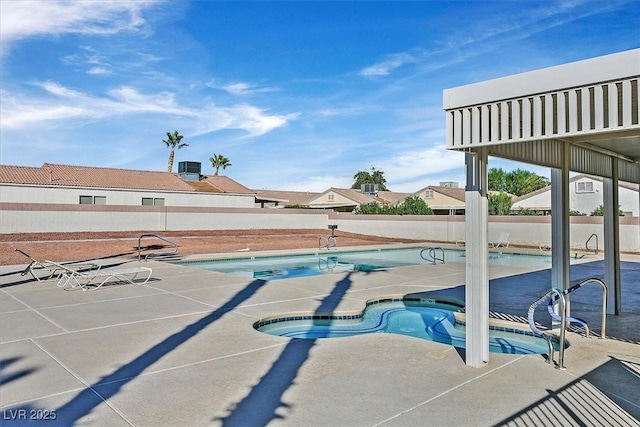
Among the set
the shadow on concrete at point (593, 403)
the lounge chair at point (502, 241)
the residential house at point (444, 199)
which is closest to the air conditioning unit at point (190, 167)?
the residential house at point (444, 199)

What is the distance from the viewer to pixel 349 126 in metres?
31.6

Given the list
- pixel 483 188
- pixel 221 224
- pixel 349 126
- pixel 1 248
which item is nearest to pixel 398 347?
pixel 483 188

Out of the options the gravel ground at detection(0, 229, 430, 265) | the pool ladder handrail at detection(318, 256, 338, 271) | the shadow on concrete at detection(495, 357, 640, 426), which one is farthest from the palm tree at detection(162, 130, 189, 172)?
the shadow on concrete at detection(495, 357, 640, 426)

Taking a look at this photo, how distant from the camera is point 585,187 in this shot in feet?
107

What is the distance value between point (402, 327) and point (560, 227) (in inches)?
111

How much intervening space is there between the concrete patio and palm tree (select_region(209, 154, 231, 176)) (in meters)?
48.6

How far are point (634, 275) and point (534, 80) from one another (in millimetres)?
10256

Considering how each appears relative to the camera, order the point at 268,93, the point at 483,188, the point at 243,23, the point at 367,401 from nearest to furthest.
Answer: the point at 367,401 < the point at 483,188 < the point at 243,23 < the point at 268,93

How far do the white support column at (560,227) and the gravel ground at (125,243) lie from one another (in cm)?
1435

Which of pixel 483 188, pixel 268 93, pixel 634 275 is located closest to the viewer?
pixel 483 188

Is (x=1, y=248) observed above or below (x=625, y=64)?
below

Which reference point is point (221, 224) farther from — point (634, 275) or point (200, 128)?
point (634, 275)

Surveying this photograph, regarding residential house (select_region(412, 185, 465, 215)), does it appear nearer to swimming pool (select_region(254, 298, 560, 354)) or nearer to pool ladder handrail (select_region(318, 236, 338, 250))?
pool ladder handrail (select_region(318, 236, 338, 250))

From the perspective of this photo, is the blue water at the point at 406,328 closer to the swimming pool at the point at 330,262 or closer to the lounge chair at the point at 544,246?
the swimming pool at the point at 330,262
